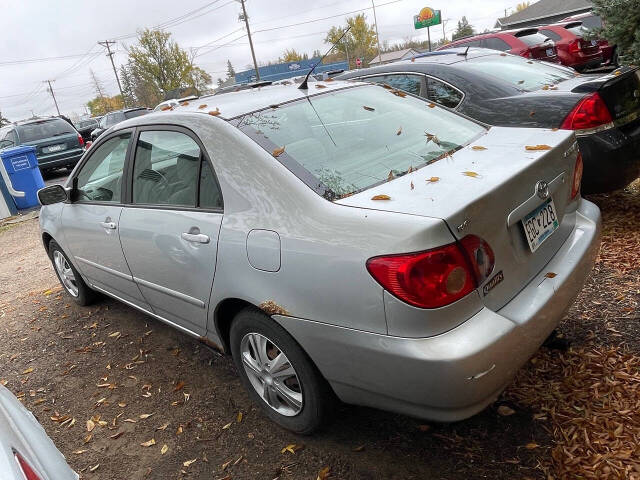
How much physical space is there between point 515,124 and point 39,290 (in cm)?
519

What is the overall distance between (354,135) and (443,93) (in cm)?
232

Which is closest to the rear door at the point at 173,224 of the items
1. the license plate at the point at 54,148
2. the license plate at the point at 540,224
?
the license plate at the point at 540,224

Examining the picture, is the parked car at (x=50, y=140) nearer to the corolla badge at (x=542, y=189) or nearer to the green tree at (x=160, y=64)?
the corolla badge at (x=542, y=189)

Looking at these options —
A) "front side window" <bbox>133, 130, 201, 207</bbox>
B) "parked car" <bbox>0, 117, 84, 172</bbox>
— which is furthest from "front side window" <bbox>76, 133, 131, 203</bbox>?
"parked car" <bbox>0, 117, 84, 172</bbox>

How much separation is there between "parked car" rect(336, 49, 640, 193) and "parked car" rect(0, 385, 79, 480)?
384 centimetres

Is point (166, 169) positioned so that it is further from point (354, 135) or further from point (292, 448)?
point (292, 448)

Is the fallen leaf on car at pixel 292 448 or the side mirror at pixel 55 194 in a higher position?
the side mirror at pixel 55 194

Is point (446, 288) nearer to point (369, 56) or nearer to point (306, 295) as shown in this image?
point (306, 295)

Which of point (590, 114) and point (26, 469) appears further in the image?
point (590, 114)

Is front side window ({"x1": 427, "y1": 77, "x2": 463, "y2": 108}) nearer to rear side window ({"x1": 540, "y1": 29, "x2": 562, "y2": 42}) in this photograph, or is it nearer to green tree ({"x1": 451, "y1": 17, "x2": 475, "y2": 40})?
rear side window ({"x1": 540, "y1": 29, "x2": 562, "y2": 42})

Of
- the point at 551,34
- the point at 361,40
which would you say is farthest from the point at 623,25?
the point at 361,40

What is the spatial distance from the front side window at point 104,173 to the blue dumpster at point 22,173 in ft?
25.2

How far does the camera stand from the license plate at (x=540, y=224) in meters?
2.14

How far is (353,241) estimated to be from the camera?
190cm
